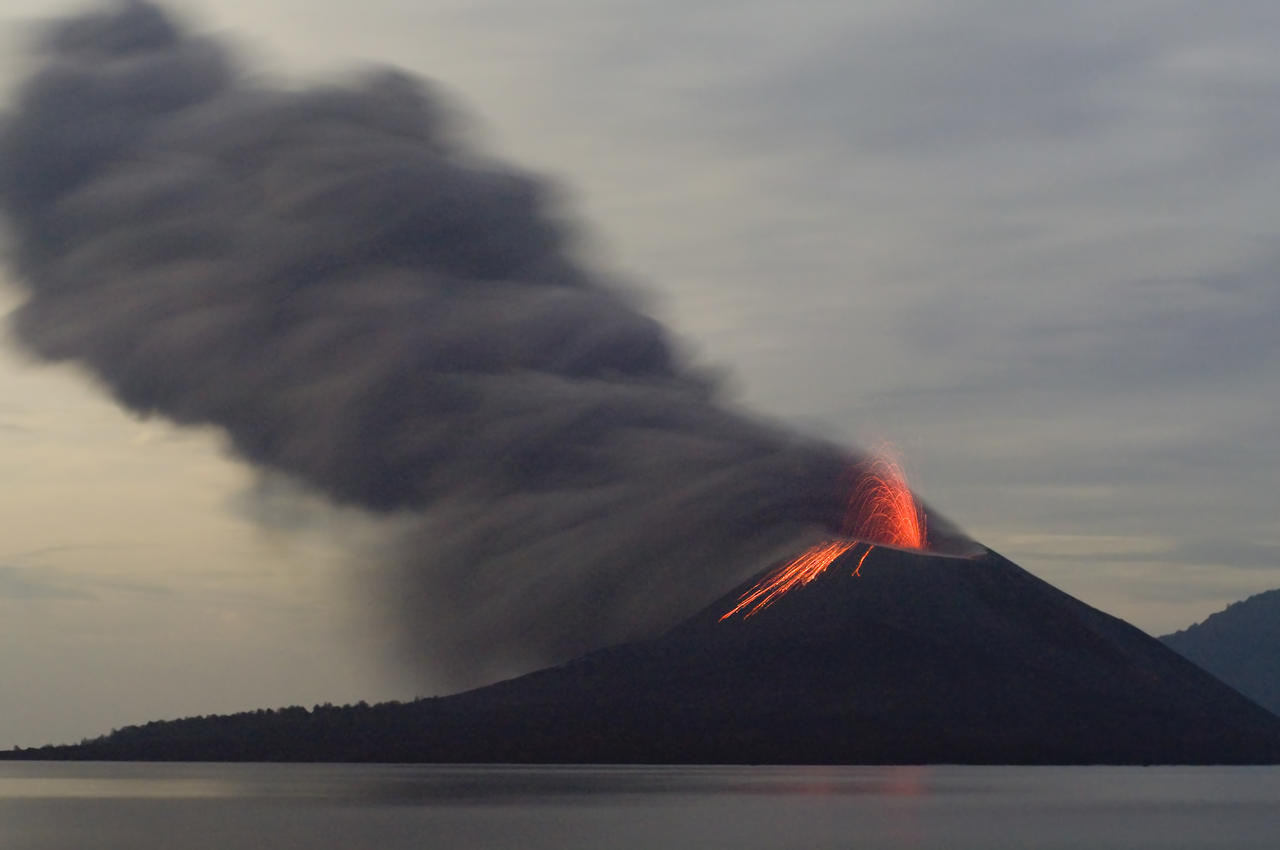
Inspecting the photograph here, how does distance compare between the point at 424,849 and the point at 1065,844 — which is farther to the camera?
the point at 1065,844

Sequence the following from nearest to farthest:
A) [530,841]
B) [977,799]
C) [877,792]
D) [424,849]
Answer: [424,849]
[530,841]
[977,799]
[877,792]

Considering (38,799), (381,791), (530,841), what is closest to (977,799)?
(381,791)

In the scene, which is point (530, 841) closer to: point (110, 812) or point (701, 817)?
point (701, 817)

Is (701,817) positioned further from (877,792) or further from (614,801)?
(877,792)

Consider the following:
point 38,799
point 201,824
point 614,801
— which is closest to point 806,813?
point 614,801

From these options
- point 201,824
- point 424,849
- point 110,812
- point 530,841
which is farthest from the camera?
point 110,812

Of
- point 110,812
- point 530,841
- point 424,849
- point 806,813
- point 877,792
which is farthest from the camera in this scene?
→ point 877,792
